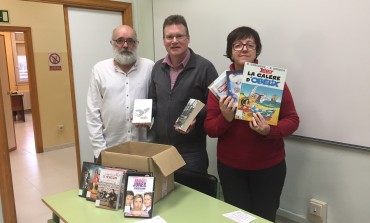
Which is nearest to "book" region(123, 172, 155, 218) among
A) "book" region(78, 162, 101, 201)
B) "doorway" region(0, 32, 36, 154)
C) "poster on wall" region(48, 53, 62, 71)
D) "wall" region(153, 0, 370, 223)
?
"book" region(78, 162, 101, 201)

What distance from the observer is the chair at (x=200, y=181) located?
1.81 m

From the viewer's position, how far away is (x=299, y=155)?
2.04 metres

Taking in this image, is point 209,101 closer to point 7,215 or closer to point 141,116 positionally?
point 141,116

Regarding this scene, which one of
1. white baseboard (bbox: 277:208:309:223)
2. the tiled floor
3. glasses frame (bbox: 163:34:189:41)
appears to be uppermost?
glasses frame (bbox: 163:34:189:41)

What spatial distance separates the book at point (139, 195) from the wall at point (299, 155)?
1.14m

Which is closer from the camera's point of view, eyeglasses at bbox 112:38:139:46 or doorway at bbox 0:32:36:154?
eyeglasses at bbox 112:38:139:46

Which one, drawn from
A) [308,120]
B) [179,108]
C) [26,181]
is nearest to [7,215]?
[26,181]

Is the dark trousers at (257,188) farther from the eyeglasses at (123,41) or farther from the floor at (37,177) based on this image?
the eyeglasses at (123,41)

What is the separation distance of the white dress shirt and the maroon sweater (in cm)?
69

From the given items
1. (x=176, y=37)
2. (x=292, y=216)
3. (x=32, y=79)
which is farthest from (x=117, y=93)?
(x=32, y=79)

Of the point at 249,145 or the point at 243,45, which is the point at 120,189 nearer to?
the point at 249,145

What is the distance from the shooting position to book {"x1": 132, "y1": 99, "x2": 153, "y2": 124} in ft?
5.94

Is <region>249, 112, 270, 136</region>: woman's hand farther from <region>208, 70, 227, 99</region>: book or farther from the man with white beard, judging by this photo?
the man with white beard

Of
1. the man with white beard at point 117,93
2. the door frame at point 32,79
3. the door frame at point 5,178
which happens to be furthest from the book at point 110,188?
the door frame at point 32,79
